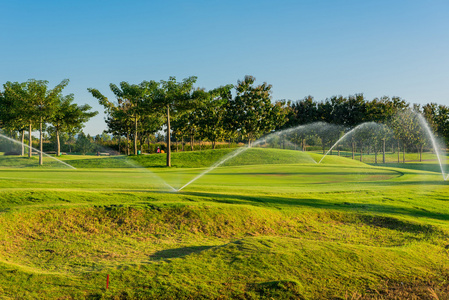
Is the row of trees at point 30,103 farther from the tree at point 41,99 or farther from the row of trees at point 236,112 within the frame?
the row of trees at point 236,112

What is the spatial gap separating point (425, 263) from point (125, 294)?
21.5 ft

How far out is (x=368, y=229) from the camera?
36.3 ft

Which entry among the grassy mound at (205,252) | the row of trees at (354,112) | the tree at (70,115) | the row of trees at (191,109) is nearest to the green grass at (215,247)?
the grassy mound at (205,252)

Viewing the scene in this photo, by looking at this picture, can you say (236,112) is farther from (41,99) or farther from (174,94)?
(41,99)

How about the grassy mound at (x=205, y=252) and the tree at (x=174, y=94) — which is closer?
the grassy mound at (x=205, y=252)

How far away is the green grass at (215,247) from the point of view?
20.5ft

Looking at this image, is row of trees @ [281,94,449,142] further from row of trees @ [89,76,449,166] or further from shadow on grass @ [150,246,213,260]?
shadow on grass @ [150,246,213,260]

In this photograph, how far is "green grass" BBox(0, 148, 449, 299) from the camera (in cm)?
625

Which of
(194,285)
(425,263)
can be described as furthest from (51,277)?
(425,263)

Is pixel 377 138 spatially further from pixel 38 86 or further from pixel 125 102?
pixel 38 86

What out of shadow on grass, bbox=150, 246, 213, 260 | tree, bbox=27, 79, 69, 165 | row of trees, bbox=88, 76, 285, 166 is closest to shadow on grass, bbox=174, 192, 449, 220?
shadow on grass, bbox=150, 246, 213, 260

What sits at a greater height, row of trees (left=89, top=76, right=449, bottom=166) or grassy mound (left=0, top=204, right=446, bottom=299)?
row of trees (left=89, top=76, right=449, bottom=166)

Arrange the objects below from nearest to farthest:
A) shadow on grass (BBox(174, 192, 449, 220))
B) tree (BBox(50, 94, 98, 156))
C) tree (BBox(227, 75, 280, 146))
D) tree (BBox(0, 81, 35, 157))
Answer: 1. shadow on grass (BBox(174, 192, 449, 220))
2. tree (BBox(0, 81, 35, 157))
3. tree (BBox(50, 94, 98, 156))
4. tree (BBox(227, 75, 280, 146))

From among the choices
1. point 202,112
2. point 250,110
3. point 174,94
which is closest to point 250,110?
point 250,110
